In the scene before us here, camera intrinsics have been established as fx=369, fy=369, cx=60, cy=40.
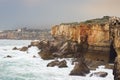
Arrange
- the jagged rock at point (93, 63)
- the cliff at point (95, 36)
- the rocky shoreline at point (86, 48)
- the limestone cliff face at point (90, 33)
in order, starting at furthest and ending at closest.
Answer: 1. the limestone cliff face at point (90, 33)
2. the cliff at point (95, 36)
3. the rocky shoreline at point (86, 48)
4. the jagged rock at point (93, 63)

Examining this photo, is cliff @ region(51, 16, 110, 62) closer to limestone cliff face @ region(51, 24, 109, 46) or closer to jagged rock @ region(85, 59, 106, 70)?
limestone cliff face @ region(51, 24, 109, 46)

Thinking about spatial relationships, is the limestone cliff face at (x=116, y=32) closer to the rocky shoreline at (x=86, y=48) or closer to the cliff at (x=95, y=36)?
the rocky shoreline at (x=86, y=48)

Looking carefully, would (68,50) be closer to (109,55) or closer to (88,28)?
(88,28)

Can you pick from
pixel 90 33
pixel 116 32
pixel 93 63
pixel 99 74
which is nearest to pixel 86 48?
pixel 90 33

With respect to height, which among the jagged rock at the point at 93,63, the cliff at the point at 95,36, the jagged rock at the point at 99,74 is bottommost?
the jagged rock at the point at 93,63

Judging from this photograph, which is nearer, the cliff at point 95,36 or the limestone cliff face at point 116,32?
the limestone cliff face at point 116,32

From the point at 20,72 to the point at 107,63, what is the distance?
12.7m

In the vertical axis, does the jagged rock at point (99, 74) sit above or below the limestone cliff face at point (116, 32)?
below

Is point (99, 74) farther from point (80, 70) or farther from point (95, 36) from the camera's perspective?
point (95, 36)

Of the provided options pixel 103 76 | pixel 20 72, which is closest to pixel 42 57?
pixel 20 72

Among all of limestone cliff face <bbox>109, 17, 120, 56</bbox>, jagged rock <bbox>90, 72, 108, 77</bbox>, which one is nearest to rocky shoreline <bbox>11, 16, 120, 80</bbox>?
jagged rock <bbox>90, 72, 108, 77</bbox>

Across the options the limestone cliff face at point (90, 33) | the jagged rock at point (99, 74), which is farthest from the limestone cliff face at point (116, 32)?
the limestone cliff face at point (90, 33)

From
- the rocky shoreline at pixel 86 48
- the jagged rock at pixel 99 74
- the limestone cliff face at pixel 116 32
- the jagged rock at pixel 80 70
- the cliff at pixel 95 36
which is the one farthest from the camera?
the cliff at pixel 95 36

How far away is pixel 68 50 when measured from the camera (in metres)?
64.6
